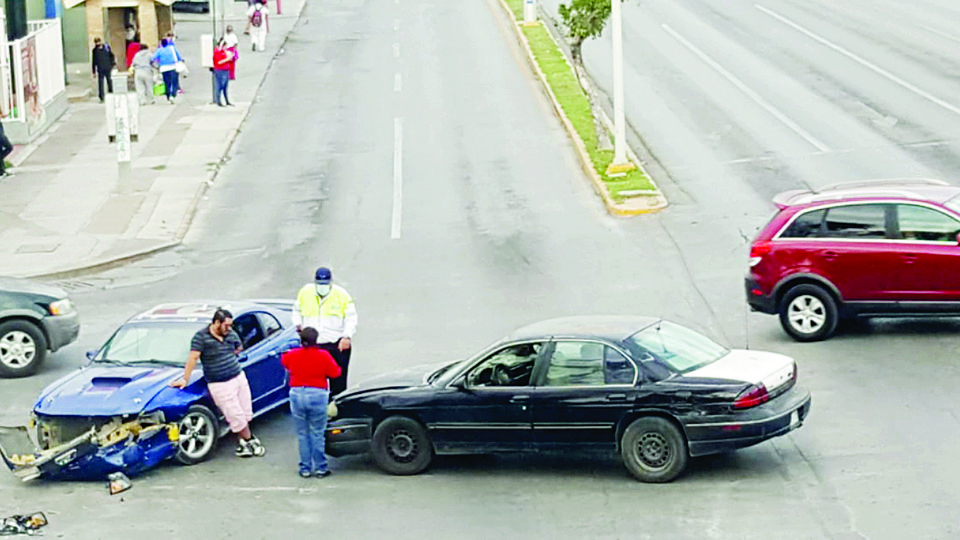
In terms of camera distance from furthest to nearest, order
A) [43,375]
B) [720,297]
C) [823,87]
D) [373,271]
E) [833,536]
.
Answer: [823,87] → [373,271] → [720,297] → [43,375] → [833,536]

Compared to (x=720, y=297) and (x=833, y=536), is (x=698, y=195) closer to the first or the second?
(x=720, y=297)

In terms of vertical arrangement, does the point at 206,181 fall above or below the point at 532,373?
below

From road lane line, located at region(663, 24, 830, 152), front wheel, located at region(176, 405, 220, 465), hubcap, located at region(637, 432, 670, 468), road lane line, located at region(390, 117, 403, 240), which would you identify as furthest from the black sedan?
road lane line, located at region(663, 24, 830, 152)

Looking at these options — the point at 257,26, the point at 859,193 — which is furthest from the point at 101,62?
the point at 859,193

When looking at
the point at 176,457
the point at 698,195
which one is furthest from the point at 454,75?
the point at 176,457

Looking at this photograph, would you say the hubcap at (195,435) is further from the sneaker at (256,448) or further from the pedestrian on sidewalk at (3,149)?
the pedestrian on sidewalk at (3,149)

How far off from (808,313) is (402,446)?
20.2ft

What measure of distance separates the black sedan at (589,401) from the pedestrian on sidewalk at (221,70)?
27494mm

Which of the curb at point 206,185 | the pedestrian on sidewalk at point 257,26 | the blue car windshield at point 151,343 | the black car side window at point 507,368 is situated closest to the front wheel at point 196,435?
the blue car windshield at point 151,343

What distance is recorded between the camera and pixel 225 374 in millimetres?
15344

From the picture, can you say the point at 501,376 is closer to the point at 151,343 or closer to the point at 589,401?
the point at 589,401

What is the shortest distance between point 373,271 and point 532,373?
11289mm

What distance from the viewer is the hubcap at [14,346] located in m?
19.4

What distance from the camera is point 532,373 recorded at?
559 inches
